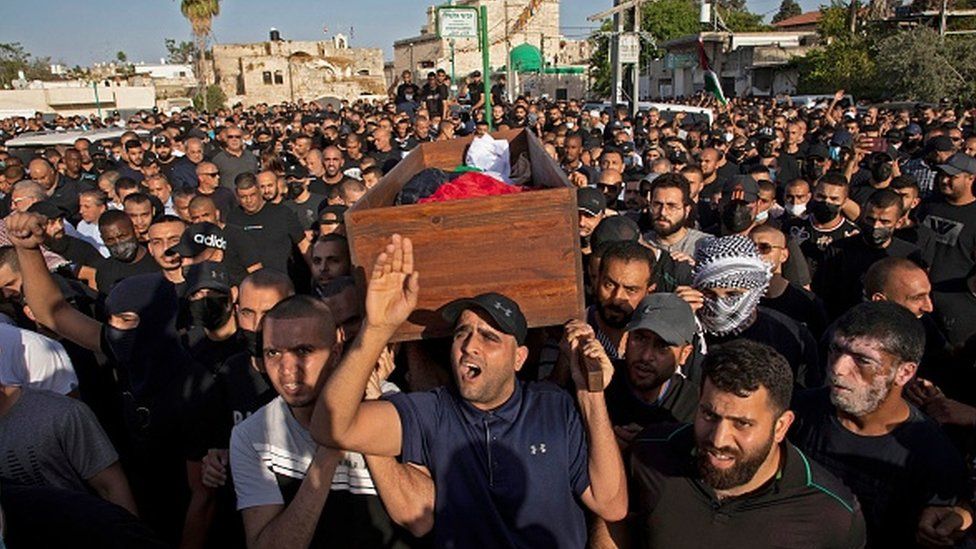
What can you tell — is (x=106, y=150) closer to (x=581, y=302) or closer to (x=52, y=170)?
(x=52, y=170)

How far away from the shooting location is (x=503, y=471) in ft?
7.73

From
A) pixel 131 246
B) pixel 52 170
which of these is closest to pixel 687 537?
pixel 131 246

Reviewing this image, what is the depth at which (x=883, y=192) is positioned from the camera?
500cm

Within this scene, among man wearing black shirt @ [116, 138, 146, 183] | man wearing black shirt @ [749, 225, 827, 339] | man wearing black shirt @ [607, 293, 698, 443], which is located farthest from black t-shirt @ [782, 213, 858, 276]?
→ man wearing black shirt @ [116, 138, 146, 183]

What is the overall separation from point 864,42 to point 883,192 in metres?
30.2

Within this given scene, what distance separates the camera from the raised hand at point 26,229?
3.13 metres

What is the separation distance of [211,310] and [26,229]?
36.3 inches

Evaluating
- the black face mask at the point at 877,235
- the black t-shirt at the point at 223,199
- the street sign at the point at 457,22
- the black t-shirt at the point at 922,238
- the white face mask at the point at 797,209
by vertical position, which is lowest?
the black t-shirt at the point at 922,238

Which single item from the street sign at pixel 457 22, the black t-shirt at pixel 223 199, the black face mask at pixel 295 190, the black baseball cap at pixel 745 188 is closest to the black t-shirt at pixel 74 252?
the black t-shirt at pixel 223 199

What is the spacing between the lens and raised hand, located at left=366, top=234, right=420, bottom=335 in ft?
6.96

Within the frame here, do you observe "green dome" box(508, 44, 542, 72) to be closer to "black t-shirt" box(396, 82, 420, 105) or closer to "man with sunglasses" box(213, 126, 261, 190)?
"black t-shirt" box(396, 82, 420, 105)

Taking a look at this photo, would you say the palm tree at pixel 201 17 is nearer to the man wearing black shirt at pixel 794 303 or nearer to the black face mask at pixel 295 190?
the black face mask at pixel 295 190

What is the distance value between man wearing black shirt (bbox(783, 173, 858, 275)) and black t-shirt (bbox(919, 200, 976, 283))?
61 cm

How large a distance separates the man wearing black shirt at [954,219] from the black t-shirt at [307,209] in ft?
17.2
